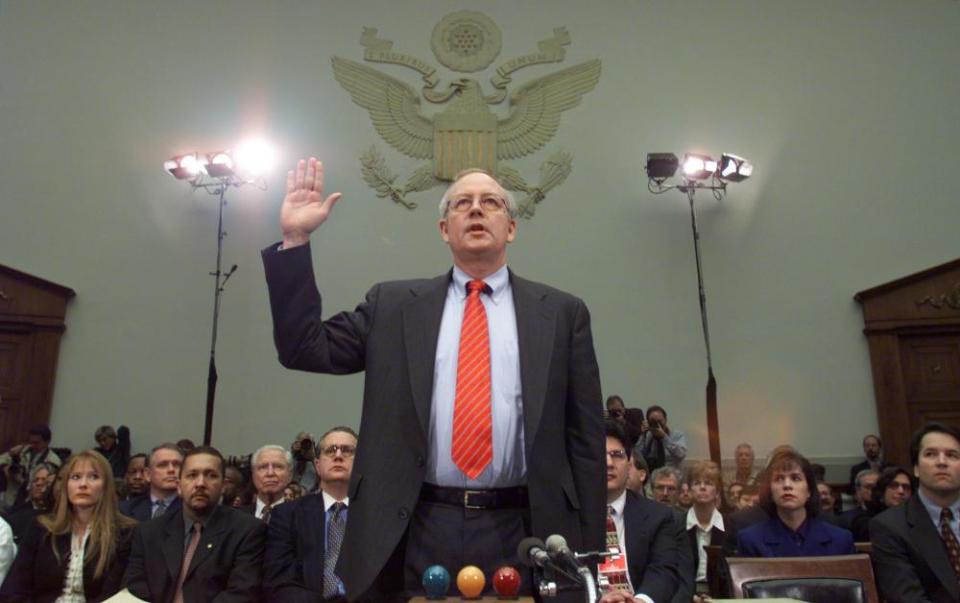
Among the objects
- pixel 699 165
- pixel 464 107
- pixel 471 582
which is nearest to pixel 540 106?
pixel 464 107

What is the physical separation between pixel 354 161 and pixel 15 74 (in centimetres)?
317

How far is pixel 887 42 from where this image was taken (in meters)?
7.23

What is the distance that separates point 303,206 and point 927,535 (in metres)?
2.38

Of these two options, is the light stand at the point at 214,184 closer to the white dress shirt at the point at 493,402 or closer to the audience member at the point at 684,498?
the audience member at the point at 684,498

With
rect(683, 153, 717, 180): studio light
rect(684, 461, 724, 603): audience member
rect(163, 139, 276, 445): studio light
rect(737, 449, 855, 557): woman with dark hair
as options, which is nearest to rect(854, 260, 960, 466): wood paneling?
rect(683, 153, 717, 180): studio light

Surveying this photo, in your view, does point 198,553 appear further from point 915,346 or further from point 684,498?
point 915,346

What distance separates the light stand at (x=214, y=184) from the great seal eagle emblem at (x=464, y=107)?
121cm

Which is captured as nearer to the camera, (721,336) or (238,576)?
(238,576)

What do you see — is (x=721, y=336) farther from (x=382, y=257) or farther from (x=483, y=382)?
(x=483, y=382)

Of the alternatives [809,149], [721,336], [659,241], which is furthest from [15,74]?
[809,149]

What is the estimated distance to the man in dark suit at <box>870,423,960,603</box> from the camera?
252 centimetres

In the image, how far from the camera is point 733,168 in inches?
260

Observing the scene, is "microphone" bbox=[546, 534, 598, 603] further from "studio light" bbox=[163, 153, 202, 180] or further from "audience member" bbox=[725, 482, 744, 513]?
"studio light" bbox=[163, 153, 202, 180]

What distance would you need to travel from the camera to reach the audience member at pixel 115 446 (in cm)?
617
